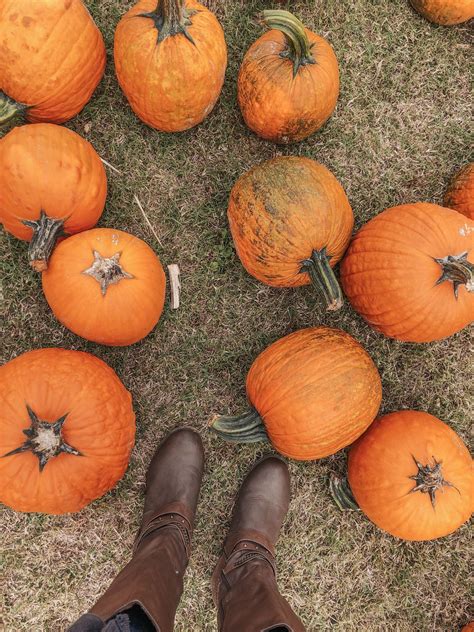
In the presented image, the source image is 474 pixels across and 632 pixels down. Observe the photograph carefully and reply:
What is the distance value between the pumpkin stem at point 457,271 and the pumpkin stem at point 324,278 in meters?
0.47

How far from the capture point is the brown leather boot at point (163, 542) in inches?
73.5

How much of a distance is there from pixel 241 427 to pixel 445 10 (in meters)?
2.72

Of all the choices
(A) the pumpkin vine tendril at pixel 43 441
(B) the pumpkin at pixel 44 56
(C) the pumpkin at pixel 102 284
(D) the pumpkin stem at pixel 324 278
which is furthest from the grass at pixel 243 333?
(A) the pumpkin vine tendril at pixel 43 441

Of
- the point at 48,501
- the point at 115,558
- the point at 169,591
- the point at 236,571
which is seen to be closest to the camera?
the point at 169,591

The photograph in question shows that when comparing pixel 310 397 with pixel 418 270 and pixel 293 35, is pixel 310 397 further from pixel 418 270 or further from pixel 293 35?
pixel 293 35

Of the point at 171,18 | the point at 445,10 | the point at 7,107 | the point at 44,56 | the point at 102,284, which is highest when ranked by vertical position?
the point at 445,10

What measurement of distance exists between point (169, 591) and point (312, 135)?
8.51 ft

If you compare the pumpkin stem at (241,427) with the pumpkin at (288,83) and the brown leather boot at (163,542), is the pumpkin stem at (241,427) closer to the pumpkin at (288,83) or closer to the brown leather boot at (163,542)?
the brown leather boot at (163,542)

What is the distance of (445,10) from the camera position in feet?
9.73

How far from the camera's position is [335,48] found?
10.2ft

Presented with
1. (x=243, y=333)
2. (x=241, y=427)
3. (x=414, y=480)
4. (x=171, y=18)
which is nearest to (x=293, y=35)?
(x=171, y=18)

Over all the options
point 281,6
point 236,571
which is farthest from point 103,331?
point 281,6

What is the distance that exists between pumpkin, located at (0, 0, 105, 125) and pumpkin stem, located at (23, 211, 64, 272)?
1.95 feet

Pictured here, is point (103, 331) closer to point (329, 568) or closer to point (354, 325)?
point (354, 325)
